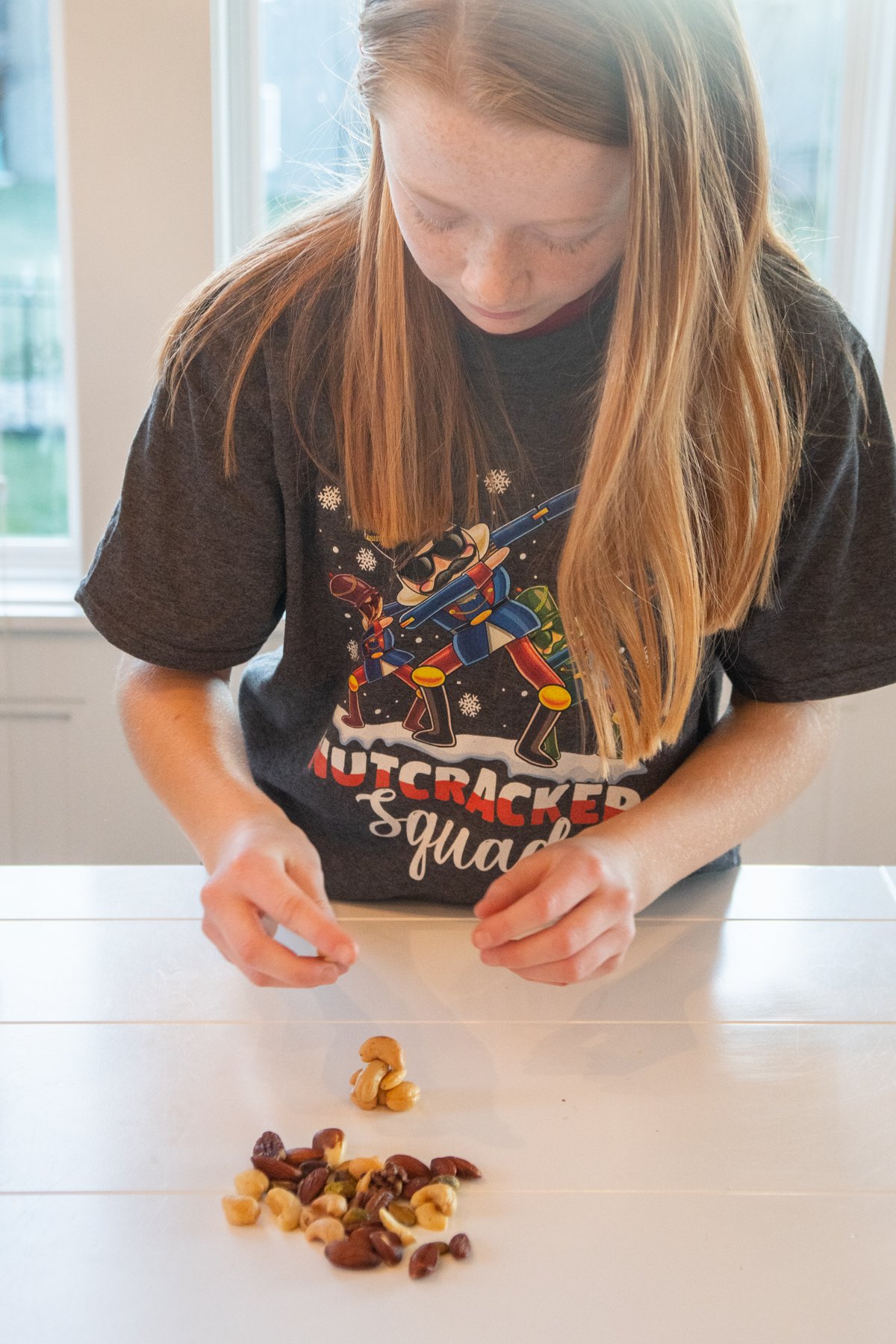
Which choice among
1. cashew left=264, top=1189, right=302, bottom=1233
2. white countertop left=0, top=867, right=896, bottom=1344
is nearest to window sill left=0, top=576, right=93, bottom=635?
white countertop left=0, top=867, right=896, bottom=1344

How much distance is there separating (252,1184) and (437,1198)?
0.10 m

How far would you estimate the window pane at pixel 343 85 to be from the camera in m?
2.14

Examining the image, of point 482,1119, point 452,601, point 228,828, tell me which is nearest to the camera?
point 482,1119

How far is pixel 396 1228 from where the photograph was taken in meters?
0.64

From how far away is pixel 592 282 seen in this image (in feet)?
2.67

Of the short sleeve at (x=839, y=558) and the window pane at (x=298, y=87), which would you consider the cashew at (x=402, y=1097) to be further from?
the window pane at (x=298, y=87)

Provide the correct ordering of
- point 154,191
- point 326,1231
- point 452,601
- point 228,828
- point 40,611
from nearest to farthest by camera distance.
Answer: point 326,1231 < point 228,828 < point 452,601 < point 154,191 < point 40,611

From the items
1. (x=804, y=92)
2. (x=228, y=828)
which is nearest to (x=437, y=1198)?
(x=228, y=828)

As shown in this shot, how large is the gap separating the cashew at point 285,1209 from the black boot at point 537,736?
0.43m

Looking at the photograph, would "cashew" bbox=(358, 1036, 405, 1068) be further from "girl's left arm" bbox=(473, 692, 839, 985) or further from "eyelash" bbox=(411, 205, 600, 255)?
"eyelash" bbox=(411, 205, 600, 255)

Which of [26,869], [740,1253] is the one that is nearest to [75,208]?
[26,869]

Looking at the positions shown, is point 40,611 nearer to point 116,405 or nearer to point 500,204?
point 116,405

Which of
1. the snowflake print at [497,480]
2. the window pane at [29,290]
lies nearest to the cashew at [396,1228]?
the snowflake print at [497,480]

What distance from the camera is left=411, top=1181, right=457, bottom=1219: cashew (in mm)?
654
